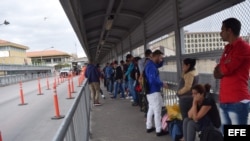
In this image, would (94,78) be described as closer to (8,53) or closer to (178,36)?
(178,36)

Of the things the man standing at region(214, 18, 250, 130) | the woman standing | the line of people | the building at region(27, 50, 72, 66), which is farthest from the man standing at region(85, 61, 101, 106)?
the building at region(27, 50, 72, 66)

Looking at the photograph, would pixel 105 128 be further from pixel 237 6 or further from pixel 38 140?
pixel 237 6

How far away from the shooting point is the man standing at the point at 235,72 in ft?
10.6

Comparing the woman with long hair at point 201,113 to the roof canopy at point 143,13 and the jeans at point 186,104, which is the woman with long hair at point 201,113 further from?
the roof canopy at point 143,13

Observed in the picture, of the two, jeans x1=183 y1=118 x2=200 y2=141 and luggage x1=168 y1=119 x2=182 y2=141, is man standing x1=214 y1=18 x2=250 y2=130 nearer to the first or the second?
jeans x1=183 y1=118 x2=200 y2=141

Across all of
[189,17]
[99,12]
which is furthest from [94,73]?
[189,17]

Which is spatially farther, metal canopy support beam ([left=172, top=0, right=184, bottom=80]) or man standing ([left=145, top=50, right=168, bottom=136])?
metal canopy support beam ([left=172, top=0, right=184, bottom=80])

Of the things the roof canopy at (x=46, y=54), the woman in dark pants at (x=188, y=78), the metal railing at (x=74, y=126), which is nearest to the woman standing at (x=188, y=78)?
the woman in dark pants at (x=188, y=78)

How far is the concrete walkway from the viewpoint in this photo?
6.11 m

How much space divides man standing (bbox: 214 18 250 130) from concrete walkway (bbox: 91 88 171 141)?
2.60 meters

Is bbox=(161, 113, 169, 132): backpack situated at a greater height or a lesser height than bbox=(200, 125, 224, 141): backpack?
lesser

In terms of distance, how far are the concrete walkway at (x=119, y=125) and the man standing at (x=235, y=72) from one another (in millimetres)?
2602

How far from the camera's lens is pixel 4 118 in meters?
10.3

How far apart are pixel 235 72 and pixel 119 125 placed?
14.2ft
